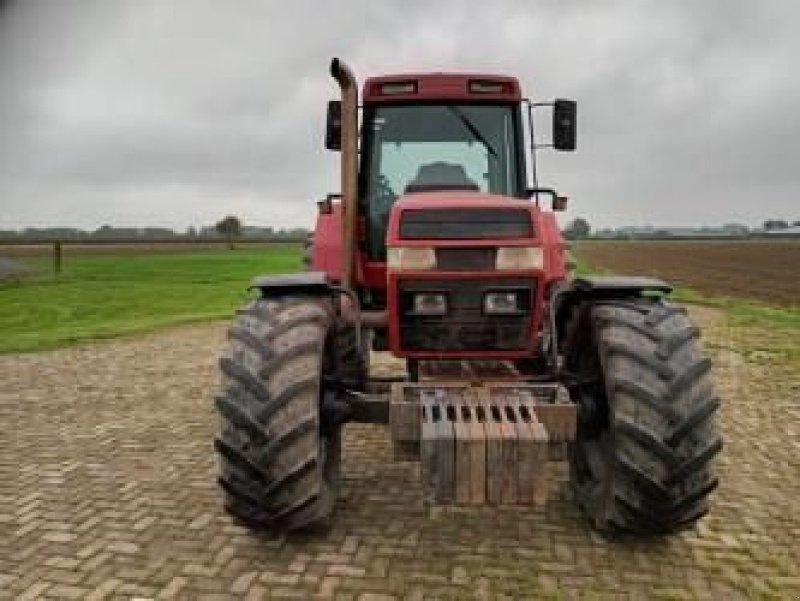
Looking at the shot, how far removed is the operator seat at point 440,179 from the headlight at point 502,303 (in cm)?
145

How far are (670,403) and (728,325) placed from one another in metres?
11.9

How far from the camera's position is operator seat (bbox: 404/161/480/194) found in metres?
5.87

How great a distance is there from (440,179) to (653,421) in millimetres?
2663

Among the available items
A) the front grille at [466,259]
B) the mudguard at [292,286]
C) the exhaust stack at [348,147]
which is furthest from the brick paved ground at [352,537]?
the exhaust stack at [348,147]

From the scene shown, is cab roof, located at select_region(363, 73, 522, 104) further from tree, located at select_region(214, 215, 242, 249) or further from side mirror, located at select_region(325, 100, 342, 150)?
tree, located at select_region(214, 215, 242, 249)

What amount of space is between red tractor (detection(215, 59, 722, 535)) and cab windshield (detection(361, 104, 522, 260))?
9.2 inches

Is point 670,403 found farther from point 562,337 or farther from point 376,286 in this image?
point 376,286

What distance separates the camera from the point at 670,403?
4.05 m

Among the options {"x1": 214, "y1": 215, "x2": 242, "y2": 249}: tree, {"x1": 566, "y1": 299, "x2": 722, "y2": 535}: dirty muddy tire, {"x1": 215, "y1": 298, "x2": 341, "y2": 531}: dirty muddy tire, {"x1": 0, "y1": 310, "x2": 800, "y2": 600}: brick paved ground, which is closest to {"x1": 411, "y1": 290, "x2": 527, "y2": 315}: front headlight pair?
{"x1": 566, "y1": 299, "x2": 722, "y2": 535}: dirty muddy tire

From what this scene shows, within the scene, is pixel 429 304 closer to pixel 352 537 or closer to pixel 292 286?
pixel 292 286

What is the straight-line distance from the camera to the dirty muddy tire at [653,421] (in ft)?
13.3

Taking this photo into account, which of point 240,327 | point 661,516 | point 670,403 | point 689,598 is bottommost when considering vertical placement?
point 689,598

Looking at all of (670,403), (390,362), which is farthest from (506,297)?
(390,362)

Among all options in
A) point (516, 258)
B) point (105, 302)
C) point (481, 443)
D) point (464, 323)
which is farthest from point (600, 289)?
point (105, 302)
